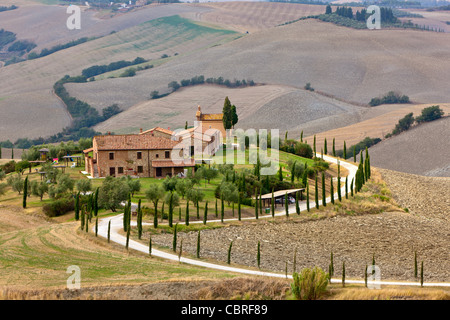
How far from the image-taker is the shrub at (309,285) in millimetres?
31094

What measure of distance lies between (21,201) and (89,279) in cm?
3236

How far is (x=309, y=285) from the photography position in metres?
→ 31.3

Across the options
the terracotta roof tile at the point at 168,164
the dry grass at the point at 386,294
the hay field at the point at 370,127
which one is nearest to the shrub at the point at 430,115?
the hay field at the point at 370,127

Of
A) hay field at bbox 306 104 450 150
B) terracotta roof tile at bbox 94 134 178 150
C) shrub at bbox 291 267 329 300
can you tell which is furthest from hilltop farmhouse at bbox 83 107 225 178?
hay field at bbox 306 104 450 150

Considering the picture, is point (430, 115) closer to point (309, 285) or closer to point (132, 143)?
point (132, 143)

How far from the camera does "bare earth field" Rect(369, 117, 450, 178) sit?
121m

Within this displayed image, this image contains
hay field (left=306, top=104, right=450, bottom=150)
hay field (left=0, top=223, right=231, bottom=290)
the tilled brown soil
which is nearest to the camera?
hay field (left=0, top=223, right=231, bottom=290)

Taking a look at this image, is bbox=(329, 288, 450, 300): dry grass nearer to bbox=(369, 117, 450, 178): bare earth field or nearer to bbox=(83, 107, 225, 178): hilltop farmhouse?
bbox=(83, 107, 225, 178): hilltop farmhouse

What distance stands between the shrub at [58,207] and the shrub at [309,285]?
108 feet

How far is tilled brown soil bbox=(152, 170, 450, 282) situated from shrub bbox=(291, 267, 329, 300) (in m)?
11.0

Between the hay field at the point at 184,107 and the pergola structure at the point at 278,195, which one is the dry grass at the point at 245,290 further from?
the hay field at the point at 184,107

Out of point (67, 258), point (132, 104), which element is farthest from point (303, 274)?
point (132, 104)
